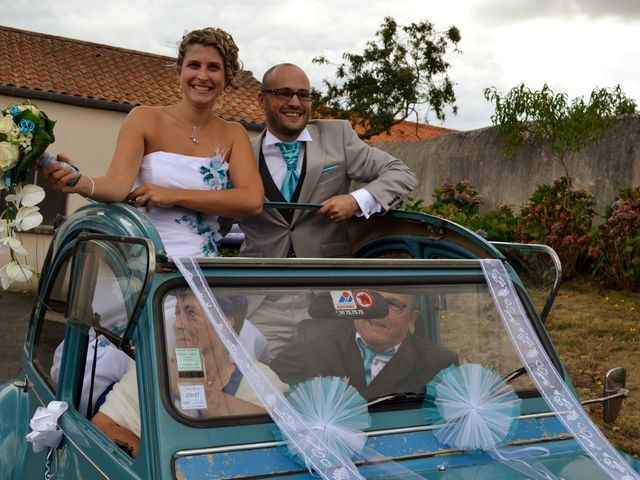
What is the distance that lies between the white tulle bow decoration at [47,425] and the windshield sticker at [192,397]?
511mm

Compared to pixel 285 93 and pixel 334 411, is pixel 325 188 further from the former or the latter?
pixel 334 411

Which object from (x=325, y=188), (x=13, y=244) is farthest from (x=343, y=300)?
(x=325, y=188)

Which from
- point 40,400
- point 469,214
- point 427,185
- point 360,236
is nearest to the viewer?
point 40,400

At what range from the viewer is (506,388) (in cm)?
293

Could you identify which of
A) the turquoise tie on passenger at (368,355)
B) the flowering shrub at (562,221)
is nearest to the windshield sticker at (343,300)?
the turquoise tie on passenger at (368,355)

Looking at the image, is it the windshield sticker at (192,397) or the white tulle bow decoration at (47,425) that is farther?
the white tulle bow decoration at (47,425)

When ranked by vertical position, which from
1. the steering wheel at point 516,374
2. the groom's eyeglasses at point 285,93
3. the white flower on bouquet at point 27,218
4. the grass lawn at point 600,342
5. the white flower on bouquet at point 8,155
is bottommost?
the grass lawn at point 600,342

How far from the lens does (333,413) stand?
2578mm

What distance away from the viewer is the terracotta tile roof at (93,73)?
57.0 ft

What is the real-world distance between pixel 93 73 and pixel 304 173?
1575cm

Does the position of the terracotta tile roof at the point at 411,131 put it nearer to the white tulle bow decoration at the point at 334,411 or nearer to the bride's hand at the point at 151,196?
the bride's hand at the point at 151,196

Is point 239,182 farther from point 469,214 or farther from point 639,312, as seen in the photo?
point 469,214

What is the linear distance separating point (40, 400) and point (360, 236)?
159 cm

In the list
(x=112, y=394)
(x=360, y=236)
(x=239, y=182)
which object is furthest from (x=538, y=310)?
(x=112, y=394)
